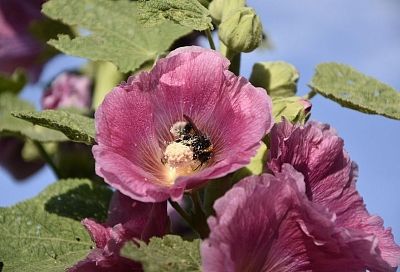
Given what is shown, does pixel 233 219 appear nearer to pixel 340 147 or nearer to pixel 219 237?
pixel 219 237

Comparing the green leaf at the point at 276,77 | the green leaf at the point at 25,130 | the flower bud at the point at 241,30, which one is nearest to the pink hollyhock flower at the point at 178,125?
the flower bud at the point at 241,30

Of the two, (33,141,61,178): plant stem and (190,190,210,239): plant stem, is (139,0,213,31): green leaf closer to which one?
(190,190,210,239): plant stem

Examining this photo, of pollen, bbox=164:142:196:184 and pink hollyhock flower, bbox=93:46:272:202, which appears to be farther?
pollen, bbox=164:142:196:184

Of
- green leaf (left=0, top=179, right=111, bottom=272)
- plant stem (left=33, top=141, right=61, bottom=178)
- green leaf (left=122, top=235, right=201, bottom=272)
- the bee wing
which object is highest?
the bee wing

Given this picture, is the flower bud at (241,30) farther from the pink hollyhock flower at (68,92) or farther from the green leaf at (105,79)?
the pink hollyhock flower at (68,92)

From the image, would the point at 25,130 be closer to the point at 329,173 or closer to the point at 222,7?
the point at 222,7

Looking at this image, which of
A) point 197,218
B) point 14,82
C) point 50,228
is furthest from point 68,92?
point 197,218

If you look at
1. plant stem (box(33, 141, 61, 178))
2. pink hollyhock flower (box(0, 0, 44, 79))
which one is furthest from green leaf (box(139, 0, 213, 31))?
pink hollyhock flower (box(0, 0, 44, 79))
